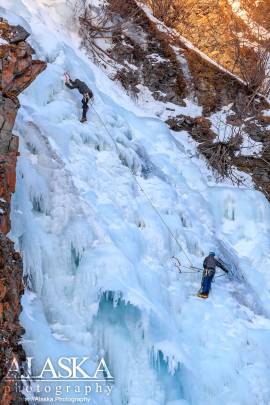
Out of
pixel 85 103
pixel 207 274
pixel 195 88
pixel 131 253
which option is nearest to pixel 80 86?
pixel 85 103

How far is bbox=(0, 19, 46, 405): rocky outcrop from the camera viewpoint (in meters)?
4.83

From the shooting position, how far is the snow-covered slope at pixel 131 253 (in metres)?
6.58

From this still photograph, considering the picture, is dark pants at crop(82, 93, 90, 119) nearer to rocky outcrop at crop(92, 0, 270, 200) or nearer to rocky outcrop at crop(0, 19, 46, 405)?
rocky outcrop at crop(0, 19, 46, 405)

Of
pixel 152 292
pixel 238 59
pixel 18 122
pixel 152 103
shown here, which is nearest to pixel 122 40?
pixel 152 103

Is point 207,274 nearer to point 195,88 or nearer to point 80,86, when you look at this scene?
point 80,86

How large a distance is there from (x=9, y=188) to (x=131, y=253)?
2.34 m

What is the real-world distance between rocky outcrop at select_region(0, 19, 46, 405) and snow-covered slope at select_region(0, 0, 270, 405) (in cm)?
60

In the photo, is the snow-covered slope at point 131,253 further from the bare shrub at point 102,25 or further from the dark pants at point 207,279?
the bare shrub at point 102,25

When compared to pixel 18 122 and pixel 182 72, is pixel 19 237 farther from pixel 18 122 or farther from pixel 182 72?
pixel 182 72

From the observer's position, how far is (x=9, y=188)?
6340 mm

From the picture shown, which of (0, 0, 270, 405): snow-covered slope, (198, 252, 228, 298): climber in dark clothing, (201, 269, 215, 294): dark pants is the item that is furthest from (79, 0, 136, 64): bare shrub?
(201, 269, 215, 294): dark pants

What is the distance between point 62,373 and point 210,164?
7.13 meters

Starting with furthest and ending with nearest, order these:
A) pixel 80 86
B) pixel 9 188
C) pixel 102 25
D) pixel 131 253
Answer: pixel 102 25 < pixel 80 86 < pixel 131 253 < pixel 9 188

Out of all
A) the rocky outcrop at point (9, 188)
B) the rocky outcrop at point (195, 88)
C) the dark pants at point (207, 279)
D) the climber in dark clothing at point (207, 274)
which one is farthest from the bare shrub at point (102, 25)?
the dark pants at point (207, 279)
